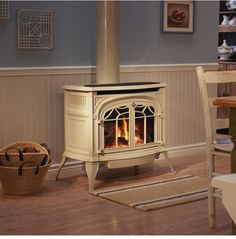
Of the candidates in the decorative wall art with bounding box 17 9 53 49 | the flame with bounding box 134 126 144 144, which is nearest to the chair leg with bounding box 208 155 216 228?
the flame with bounding box 134 126 144 144

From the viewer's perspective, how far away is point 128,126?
14.6 ft

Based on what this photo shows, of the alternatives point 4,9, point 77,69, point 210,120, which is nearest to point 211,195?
point 210,120

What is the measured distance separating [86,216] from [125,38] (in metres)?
2.04

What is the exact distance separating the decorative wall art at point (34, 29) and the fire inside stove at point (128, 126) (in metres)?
0.80

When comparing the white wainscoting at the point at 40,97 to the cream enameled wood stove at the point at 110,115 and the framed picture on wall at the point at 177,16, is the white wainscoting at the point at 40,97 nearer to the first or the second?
the cream enameled wood stove at the point at 110,115

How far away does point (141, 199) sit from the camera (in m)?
4.03

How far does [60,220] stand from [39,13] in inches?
69.9

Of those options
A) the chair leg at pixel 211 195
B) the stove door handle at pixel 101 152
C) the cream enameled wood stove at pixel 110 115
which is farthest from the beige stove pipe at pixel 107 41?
the chair leg at pixel 211 195

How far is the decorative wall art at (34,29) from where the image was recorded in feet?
14.4

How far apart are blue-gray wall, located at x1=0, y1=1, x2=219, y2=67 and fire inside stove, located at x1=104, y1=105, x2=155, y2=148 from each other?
66 cm

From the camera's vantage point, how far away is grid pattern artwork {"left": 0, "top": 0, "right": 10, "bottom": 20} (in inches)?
167

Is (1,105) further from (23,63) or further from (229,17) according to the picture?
(229,17)

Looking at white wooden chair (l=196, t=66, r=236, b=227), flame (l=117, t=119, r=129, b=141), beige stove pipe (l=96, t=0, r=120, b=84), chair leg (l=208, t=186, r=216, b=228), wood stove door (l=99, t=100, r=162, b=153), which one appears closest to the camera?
white wooden chair (l=196, t=66, r=236, b=227)

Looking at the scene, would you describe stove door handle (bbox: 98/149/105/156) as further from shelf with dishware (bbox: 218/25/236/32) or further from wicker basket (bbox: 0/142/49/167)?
shelf with dishware (bbox: 218/25/236/32)
